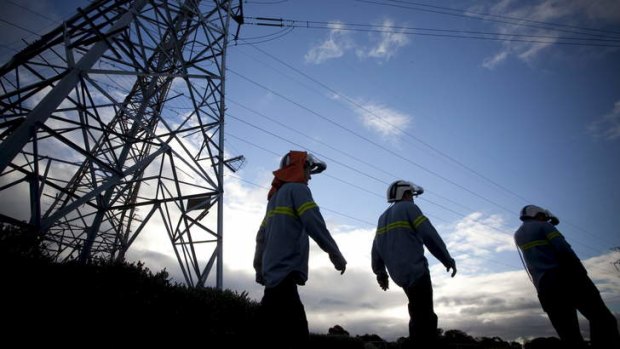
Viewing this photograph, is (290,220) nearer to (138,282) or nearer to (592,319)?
(138,282)

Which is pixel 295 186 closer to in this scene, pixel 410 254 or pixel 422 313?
pixel 410 254

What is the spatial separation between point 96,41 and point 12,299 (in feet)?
22.3

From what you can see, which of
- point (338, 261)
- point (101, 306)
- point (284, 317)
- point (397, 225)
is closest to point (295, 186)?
point (338, 261)

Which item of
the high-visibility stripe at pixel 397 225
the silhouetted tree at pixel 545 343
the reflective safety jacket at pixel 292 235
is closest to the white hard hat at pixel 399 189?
the high-visibility stripe at pixel 397 225

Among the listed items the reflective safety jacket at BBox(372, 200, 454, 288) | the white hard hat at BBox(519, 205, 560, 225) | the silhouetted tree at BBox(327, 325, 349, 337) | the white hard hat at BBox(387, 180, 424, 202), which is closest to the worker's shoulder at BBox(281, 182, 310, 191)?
the reflective safety jacket at BBox(372, 200, 454, 288)

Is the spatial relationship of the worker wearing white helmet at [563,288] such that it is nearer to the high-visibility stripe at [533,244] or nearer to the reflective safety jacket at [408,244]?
the high-visibility stripe at [533,244]

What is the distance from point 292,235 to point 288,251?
17 cm

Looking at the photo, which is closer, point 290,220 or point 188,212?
point 290,220

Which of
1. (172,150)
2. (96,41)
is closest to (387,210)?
(172,150)

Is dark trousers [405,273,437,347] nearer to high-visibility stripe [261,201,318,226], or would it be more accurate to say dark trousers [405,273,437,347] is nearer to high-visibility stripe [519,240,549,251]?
high-visibility stripe [261,201,318,226]

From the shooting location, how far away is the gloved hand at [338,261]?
281cm

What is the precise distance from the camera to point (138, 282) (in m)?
4.23

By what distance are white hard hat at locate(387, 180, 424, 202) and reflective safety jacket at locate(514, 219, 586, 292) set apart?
2098mm

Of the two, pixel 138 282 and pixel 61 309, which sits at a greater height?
pixel 138 282
